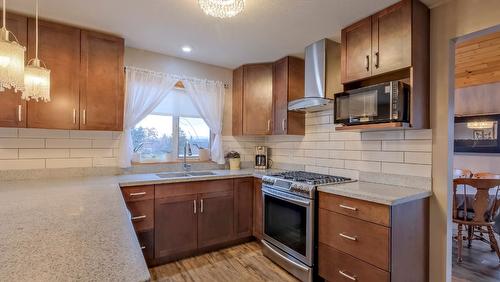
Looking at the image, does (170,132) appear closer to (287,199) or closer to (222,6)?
(287,199)

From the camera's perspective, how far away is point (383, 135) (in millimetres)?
2338

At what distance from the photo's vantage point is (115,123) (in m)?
2.54

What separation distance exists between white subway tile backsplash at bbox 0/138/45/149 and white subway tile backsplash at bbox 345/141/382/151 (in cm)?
310

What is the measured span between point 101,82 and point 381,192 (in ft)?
8.97

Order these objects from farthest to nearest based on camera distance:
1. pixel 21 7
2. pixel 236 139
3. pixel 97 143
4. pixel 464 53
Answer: pixel 236 139 → pixel 464 53 → pixel 97 143 → pixel 21 7

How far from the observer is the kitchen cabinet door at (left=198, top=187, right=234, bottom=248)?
2762mm

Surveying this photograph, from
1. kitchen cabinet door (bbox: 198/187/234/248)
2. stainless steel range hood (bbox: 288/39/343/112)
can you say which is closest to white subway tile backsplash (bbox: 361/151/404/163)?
stainless steel range hood (bbox: 288/39/343/112)

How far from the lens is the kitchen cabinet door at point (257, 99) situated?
127 inches

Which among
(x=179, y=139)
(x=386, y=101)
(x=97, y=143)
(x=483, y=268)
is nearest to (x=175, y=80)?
(x=179, y=139)

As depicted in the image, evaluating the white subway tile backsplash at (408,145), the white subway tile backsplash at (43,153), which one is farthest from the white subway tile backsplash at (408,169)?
the white subway tile backsplash at (43,153)

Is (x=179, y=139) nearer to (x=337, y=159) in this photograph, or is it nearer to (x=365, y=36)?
(x=337, y=159)

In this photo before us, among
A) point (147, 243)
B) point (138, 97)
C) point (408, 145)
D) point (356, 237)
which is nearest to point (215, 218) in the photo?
point (147, 243)

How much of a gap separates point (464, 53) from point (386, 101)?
205 cm

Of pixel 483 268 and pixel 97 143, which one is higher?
pixel 97 143
